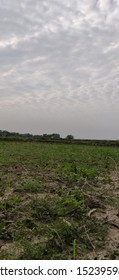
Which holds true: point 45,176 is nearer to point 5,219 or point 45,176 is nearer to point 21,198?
point 21,198

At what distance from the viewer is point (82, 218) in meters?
4.83

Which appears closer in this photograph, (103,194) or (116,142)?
(103,194)

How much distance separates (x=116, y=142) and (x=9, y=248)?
43071mm

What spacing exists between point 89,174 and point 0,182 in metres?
Result: 2.46

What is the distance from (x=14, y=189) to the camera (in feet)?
22.3

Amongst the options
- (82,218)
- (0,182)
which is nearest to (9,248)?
(82,218)

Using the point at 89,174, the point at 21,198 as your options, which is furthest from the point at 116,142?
the point at 21,198

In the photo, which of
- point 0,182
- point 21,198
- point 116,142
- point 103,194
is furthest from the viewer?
point 116,142

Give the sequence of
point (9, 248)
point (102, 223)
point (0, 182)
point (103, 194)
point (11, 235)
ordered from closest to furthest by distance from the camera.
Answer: point (9, 248) → point (11, 235) → point (102, 223) → point (103, 194) → point (0, 182)

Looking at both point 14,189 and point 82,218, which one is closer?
point 82,218

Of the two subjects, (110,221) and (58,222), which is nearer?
(58,222)

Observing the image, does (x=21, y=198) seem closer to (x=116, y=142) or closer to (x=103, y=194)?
(x=103, y=194)
